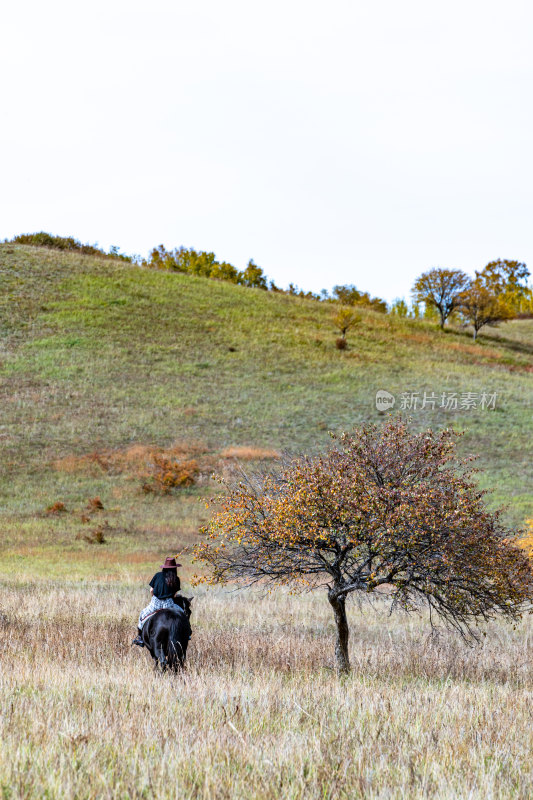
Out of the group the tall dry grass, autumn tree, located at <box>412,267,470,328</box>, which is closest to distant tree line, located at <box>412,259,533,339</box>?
autumn tree, located at <box>412,267,470,328</box>

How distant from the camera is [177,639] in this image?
967 centimetres

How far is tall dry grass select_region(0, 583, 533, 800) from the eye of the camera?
4410 mm

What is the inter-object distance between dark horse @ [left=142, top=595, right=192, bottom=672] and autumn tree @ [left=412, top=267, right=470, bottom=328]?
75.7 m

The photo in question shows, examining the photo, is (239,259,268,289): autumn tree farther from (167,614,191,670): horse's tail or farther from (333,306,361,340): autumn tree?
(167,614,191,670): horse's tail

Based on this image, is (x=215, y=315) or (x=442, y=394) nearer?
(x=442, y=394)

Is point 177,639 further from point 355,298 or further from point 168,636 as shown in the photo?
point 355,298

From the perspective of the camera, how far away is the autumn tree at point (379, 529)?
32.1ft

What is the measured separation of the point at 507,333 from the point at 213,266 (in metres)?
48.1

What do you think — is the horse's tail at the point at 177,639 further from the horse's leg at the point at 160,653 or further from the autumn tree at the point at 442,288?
the autumn tree at the point at 442,288

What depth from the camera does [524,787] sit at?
14.8 feet

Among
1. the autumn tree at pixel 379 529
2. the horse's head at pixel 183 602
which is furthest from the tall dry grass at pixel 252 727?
the autumn tree at pixel 379 529

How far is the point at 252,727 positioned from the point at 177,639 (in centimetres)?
415

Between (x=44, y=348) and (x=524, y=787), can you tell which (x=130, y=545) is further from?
(x=44, y=348)

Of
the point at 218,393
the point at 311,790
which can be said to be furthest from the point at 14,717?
the point at 218,393
